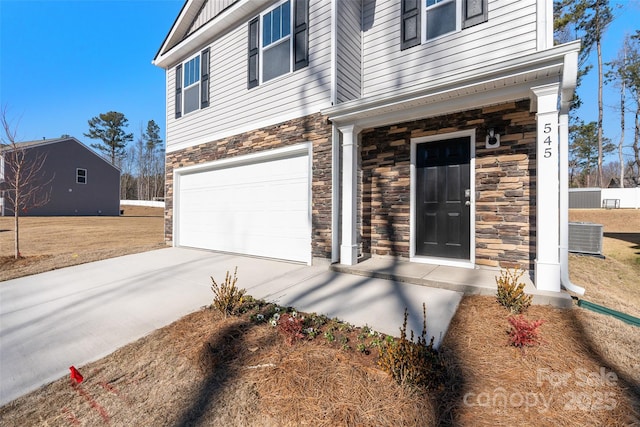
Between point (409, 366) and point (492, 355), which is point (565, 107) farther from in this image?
point (409, 366)

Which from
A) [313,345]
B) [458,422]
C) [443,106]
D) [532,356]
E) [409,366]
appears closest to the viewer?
[458,422]

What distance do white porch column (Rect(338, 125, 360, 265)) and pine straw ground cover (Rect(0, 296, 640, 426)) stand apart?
2.23 m

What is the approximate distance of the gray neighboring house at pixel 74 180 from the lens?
21.4 m

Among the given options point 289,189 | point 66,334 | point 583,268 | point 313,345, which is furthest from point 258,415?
point 583,268

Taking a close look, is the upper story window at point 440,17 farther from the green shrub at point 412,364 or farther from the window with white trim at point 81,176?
the window with white trim at point 81,176

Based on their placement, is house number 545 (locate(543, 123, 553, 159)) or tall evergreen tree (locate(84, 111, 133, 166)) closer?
house number 545 (locate(543, 123, 553, 159))

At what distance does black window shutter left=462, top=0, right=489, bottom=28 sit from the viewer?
4445 millimetres

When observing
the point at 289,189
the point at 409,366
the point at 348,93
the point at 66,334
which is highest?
the point at 348,93

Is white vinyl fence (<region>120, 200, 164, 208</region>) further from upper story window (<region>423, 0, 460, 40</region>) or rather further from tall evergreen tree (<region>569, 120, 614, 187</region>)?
tall evergreen tree (<region>569, 120, 614, 187</region>)

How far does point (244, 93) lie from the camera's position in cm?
640

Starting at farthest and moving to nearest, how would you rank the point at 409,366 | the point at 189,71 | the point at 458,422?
the point at 189,71 → the point at 409,366 → the point at 458,422

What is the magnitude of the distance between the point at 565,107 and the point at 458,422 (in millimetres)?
4280

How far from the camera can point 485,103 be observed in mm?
3949

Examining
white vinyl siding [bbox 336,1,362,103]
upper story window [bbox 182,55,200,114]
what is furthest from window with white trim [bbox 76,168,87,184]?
white vinyl siding [bbox 336,1,362,103]
